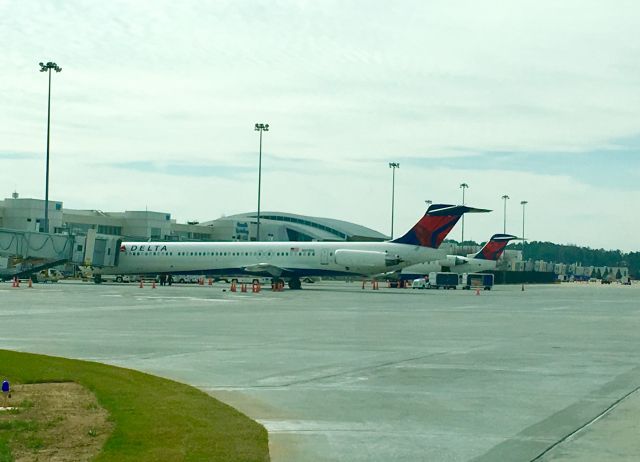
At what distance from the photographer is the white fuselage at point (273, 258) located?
7238 centimetres

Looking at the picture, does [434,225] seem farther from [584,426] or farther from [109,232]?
[109,232]

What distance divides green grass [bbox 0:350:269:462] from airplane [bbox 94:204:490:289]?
186ft

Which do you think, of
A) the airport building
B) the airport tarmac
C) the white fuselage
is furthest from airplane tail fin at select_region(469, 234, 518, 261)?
the airport tarmac

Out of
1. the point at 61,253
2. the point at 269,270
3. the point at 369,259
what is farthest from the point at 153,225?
the point at 369,259

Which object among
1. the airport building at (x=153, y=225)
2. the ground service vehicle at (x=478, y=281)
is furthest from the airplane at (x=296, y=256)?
the ground service vehicle at (x=478, y=281)

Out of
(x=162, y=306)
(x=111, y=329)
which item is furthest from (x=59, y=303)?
(x=111, y=329)

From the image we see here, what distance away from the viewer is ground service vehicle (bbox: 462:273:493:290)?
91.2 meters

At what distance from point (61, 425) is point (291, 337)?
48.7ft

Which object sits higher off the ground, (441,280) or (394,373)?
(441,280)

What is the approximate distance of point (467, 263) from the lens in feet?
355

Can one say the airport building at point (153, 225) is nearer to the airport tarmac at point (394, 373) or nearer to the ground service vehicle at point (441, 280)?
the ground service vehicle at point (441, 280)

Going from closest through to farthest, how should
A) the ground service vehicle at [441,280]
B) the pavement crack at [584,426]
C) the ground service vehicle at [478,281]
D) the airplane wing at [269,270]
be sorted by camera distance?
the pavement crack at [584,426] < the airplane wing at [269,270] < the ground service vehicle at [478,281] < the ground service vehicle at [441,280]

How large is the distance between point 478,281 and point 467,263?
1555 cm

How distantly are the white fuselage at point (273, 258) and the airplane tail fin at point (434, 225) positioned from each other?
71cm
